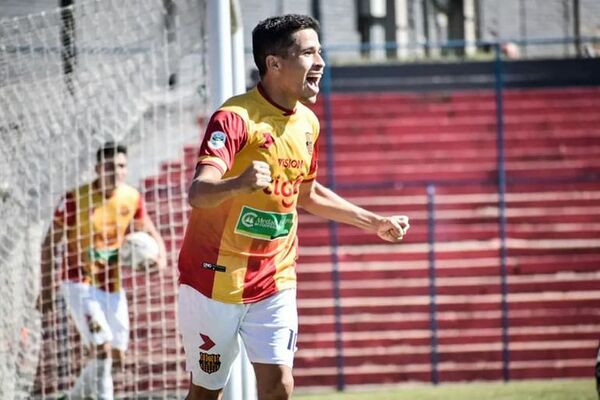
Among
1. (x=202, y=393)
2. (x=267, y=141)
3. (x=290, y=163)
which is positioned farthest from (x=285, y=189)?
(x=202, y=393)

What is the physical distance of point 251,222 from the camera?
5.43 meters

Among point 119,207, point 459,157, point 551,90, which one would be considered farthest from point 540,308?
point 119,207

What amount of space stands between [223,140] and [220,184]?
32 cm

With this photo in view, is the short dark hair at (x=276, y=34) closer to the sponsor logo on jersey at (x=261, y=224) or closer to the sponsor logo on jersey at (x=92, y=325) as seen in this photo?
the sponsor logo on jersey at (x=261, y=224)

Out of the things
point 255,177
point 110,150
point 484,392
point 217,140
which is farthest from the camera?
point 484,392

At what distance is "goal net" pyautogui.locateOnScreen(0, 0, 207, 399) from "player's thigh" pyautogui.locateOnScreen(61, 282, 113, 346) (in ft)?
0.98

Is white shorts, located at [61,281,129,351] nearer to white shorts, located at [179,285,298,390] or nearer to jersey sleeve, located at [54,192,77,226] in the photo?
jersey sleeve, located at [54,192,77,226]

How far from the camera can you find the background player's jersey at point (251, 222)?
538 centimetres

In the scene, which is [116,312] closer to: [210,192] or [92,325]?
[92,325]

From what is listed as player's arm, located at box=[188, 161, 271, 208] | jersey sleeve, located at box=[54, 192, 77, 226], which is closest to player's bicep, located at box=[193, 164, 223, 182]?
player's arm, located at box=[188, 161, 271, 208]

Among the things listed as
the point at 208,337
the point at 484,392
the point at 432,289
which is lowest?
the point at 484,392

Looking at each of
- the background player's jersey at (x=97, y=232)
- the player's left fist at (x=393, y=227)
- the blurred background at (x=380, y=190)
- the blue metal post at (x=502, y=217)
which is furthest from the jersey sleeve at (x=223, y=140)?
the blue metal post at (x=502, y=217)

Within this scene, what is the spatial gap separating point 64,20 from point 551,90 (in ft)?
27.5

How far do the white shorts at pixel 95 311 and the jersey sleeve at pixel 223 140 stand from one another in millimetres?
4205
